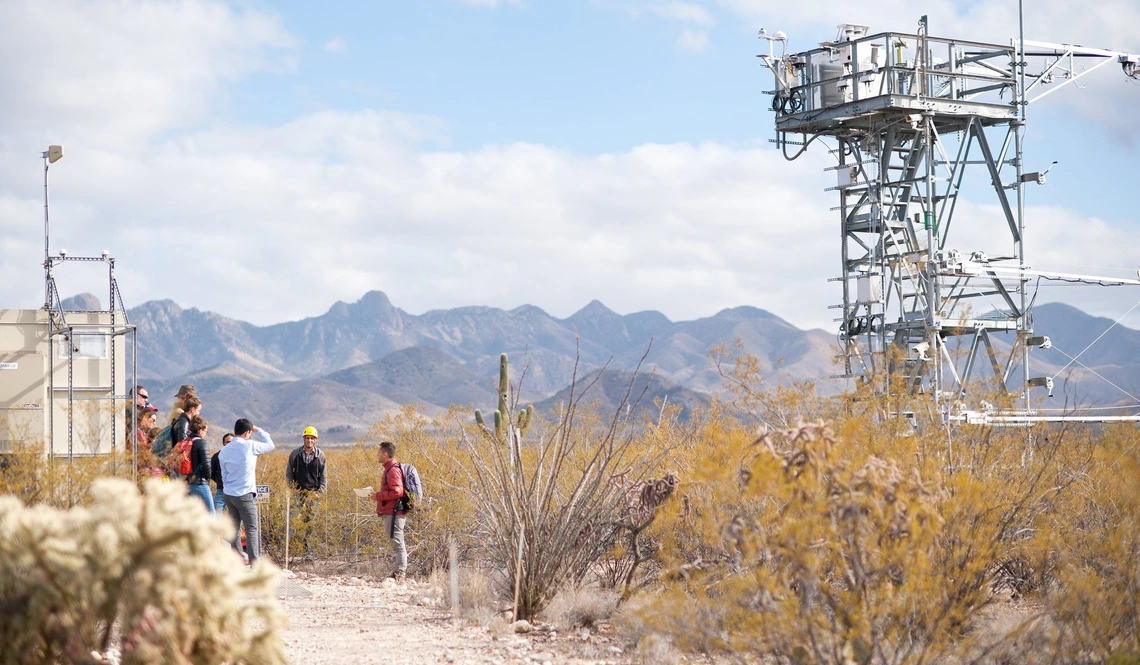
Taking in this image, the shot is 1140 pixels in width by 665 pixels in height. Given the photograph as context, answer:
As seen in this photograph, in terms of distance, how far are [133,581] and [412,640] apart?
456cm

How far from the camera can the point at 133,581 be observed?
4750 millimetres

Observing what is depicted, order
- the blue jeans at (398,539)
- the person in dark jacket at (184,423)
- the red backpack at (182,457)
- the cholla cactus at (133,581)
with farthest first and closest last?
the blue jeans at (398,539), the person in dark jacket at (184,423), the red backpack at (182,457), the cholla cactus at (133,581)

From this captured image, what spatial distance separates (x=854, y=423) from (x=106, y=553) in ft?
15.0

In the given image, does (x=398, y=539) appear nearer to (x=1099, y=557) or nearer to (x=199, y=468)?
(x=199, y=468)

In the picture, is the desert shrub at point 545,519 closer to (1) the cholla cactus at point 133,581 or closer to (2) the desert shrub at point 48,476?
(2) the desert shrub at point 48,476

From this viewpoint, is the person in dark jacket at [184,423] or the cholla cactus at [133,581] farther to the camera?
the person in dark jacket at [184,423]

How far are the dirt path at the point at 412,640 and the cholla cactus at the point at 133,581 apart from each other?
7.75 feet

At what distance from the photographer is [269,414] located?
7037 inches

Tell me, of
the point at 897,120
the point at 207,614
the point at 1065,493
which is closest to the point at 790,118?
the point at 897,120

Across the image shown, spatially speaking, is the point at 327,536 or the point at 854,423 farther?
the point at 327,536

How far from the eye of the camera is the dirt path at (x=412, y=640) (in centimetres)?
829

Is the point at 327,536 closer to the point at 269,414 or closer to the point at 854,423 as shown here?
the point at 854,423

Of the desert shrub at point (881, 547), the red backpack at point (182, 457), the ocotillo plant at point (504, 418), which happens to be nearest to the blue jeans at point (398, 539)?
the ocotillo plant at point (504, 418)

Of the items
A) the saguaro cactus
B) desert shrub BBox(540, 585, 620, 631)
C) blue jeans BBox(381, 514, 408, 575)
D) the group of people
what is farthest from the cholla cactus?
blue jeans BBox(381, 514, 408, 575)
